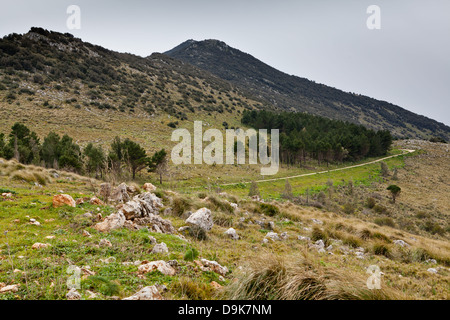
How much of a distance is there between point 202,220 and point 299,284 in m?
6.29

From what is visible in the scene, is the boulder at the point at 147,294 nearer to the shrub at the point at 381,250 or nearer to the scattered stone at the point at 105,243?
the scattered stone at the point at 105,243

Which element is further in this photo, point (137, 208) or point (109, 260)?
point (137, 208)

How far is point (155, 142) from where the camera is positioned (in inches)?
1890

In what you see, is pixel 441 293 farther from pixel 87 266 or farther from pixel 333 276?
pixel 87 266

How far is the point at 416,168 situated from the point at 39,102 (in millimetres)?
87316

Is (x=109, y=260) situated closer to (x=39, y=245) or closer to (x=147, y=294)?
(x=39, y=245)

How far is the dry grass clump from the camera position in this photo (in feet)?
11.5


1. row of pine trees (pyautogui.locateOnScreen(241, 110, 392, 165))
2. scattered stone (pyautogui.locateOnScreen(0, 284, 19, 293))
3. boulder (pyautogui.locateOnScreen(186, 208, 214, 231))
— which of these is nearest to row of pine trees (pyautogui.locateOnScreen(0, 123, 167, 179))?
boulder (pyautogui.locateOnScreen(186, 208, 214, 231))

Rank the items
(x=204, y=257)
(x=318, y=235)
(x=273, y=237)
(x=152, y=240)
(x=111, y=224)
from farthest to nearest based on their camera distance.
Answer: (x=318, y=235) → (x=273, y=237) → (x=111, y=224) → (x=152, y=240) → (x=204, y=257)

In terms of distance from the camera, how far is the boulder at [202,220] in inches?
375

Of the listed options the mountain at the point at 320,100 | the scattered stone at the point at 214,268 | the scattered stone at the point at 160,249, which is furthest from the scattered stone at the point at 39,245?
the mountain at the point at 320,100
